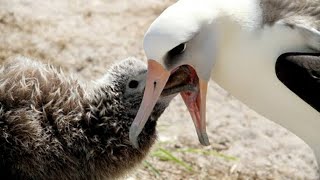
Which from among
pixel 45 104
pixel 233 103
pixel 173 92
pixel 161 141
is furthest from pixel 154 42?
pixel 233 103

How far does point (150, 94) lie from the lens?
4.52 metres

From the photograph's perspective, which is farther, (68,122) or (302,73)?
(68,122)

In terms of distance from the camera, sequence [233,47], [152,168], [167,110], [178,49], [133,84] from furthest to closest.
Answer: [167,110] → [152,168] → [133,84] → [233,47] → [178,49]

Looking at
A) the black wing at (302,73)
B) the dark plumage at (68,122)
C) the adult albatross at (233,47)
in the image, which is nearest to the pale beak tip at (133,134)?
the adult albatross at (233,47)

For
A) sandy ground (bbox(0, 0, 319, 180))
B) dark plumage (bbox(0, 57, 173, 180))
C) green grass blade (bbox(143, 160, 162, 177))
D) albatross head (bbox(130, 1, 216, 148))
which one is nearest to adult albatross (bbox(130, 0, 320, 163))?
albatross head (bbox(130, 1, 216, 148))

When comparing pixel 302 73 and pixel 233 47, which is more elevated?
pixel 233 47

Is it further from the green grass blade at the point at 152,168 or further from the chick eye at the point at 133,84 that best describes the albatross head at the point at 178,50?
the green grass blade at the point at 152,168

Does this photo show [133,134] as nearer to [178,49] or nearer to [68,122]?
[68,122]

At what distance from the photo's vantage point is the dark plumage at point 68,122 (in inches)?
181

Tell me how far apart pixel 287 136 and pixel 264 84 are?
155cm

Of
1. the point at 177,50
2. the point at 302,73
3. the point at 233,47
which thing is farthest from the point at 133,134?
the point at 302,73

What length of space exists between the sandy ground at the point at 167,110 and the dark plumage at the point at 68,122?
0.31 metres

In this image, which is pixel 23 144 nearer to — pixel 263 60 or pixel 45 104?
pixel 45 104

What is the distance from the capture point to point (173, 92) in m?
4.67
